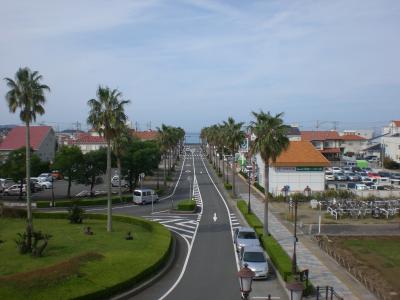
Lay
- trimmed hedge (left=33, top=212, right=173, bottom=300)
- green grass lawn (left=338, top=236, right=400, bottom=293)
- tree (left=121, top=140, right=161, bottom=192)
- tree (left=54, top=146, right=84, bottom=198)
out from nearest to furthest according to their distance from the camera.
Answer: trimmed hedge (left=33, top=212, right=173, bottom=300) → green grass lawn (left=338, top=236, right=400, bottom=293) → tree (left=54, top=146, right=84, bottom=198) → tree (left=121, top=140, right=161, bottom=192)

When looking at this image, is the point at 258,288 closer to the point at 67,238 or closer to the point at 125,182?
the point at 67,238

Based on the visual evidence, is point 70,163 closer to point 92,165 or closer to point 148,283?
point 92,165

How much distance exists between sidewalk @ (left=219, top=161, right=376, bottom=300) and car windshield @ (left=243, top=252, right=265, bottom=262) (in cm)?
263

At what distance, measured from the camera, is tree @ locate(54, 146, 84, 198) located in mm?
56312

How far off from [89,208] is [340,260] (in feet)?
103

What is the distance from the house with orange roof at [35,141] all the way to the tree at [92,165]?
94.9ft

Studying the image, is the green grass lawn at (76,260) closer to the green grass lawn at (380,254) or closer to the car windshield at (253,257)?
the car windshield at (253,257)

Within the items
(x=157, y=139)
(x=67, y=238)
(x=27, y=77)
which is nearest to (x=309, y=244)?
(x=67, y=238)

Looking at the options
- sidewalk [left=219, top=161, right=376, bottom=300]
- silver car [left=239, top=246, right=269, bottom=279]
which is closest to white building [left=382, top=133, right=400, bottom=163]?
sidewalk [left=219, top=161, right=376, bottom=300]

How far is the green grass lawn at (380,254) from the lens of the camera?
2698cm

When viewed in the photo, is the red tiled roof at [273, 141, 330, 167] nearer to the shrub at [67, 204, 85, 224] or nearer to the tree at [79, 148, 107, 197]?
the tree at [79, 148, 107, 197]

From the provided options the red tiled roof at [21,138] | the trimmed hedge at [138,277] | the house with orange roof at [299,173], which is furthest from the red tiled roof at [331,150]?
the trimmed hedge at [138,277]

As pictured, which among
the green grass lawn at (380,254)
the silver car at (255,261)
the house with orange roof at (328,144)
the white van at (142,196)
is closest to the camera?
the silver car at (255,261)

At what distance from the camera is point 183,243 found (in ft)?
117
